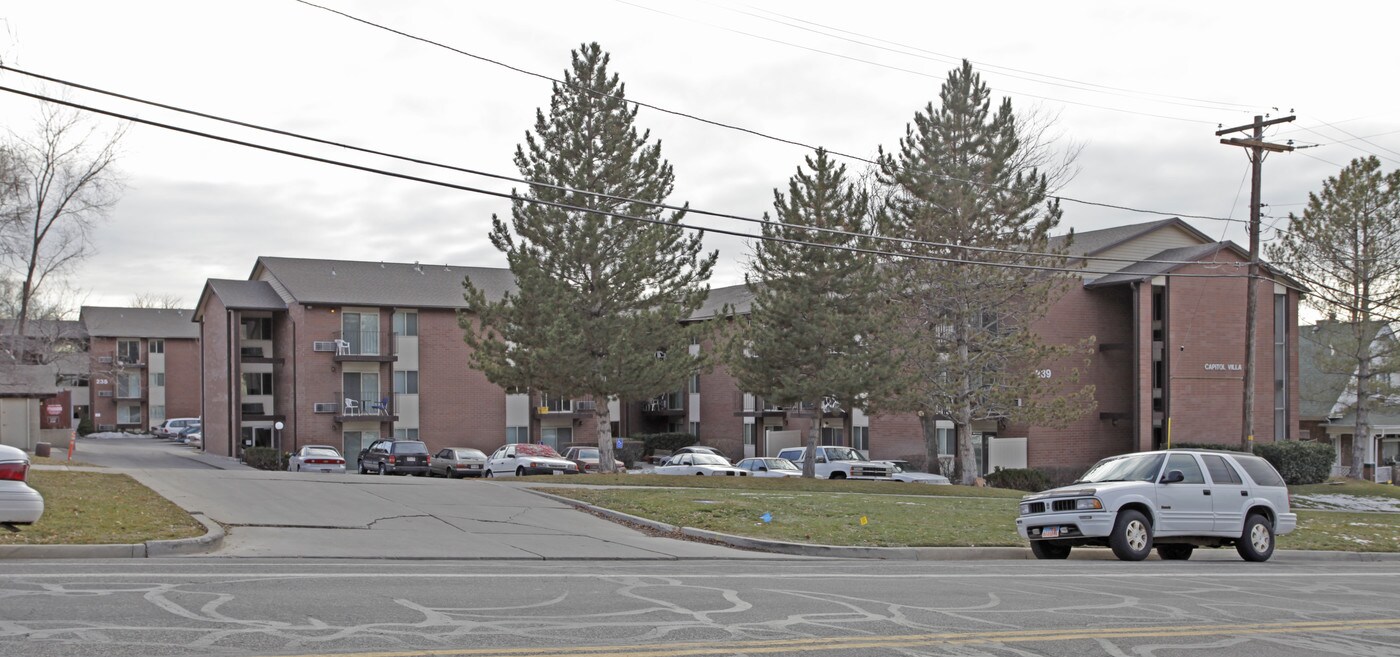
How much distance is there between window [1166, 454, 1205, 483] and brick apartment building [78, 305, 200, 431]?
9108cm

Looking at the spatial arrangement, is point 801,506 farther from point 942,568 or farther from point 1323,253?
point 1323,253

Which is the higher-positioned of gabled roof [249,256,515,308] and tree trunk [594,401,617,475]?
gabled roof [249,256,515,308]

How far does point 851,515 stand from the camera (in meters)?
21.3

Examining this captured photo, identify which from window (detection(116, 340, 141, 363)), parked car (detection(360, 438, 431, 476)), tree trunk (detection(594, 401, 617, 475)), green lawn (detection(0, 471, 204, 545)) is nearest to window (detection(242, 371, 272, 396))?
parked car (detection(360, 438, 431, 476))

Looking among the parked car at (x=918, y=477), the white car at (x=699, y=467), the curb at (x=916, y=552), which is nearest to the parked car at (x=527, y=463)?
the white car at (x=699, y=467)

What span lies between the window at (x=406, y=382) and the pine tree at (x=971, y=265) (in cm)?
2908

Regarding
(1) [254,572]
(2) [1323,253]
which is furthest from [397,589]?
(2) [1323,253]

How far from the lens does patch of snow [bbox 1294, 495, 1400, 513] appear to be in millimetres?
35688

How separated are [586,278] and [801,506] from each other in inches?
545

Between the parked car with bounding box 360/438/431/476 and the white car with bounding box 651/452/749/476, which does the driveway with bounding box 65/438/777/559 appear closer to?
the white car with bounding box 651/452/749/476

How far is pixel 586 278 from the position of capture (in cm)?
3425

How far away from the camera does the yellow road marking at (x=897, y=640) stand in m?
7.53

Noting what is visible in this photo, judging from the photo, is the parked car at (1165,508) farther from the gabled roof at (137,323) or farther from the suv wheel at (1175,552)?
the gabled roof at (137,323)

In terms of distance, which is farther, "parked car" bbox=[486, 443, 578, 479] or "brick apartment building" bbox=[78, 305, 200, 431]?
"brick apartment building" bbox=[78, 305, 200, 431]
